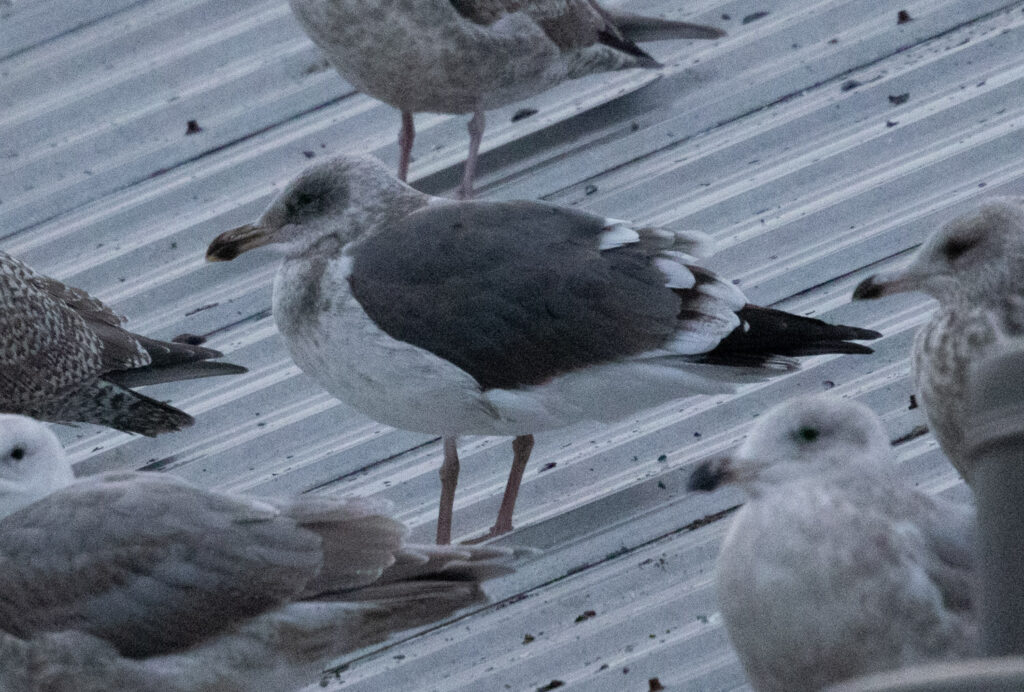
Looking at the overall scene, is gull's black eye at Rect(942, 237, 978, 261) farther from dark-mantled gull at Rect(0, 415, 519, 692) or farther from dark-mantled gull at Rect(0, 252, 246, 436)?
dark-mantled gull at Rect(0, 252, 246, 436)

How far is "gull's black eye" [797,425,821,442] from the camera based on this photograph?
3.27 metres

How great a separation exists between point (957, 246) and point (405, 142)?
2331 mm

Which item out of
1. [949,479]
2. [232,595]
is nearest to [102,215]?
[232,595]

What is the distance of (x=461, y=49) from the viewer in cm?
587

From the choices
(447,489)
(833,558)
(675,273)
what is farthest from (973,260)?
(447,489)

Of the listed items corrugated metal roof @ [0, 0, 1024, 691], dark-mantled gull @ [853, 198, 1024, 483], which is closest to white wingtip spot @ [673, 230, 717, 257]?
corrugated metal roof @ [0, 0, 1024, 691]

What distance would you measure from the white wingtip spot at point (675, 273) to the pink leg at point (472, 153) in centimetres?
127

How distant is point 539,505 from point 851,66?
1.97 meters

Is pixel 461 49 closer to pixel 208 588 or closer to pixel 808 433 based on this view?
pixel 208 588

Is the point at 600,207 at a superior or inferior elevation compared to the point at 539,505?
superior

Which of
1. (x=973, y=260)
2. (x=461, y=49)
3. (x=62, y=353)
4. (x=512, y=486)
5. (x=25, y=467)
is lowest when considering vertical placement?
(x=512, y=486)

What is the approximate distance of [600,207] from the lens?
5359mm

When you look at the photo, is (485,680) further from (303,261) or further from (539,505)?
(303,261)

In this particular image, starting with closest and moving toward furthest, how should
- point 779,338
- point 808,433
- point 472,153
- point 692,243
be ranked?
point 808,433, point 779,338, point 692,243, point 472,153
